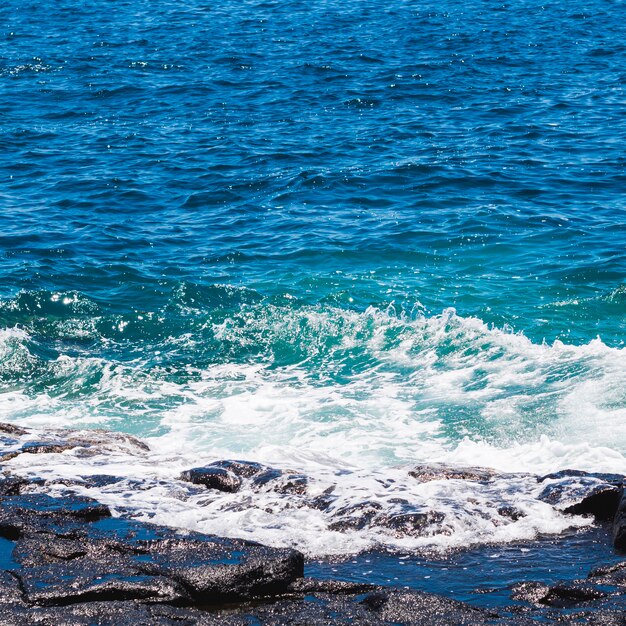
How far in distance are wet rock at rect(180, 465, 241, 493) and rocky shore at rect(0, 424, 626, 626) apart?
52.0 inches

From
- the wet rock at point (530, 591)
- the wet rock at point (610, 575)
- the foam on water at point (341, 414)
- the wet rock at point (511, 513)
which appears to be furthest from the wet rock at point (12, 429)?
the wet rock at point (610, 575)

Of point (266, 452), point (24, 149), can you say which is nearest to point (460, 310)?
point (266, 452)

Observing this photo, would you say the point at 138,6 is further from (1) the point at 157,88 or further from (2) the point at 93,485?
(2) the point at 93,485

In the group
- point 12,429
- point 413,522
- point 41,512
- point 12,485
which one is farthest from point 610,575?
point 12,429

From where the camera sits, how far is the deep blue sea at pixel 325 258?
41.7ft

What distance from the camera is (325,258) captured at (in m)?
19.2

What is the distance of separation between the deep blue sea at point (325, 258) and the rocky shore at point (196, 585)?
80cm

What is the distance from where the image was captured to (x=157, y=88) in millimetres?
30234

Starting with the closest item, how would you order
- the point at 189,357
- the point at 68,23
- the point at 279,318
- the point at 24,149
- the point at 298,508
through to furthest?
the point at 298,508 → the point at 189,357 → the point at 279,318 → the point at 24,149 → the point at 68,23

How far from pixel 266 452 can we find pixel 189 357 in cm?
452

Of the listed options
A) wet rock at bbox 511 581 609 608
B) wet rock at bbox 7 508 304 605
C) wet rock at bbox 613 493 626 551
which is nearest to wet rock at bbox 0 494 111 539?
wet rock at bbox 7 508 304 605

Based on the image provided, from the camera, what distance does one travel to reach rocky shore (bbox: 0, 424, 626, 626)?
264 inches

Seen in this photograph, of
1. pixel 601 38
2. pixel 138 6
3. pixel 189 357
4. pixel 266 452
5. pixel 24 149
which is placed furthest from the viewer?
pixel 138 6

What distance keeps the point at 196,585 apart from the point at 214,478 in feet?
9.02
